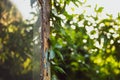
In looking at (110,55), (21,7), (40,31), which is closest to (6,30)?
(21,7)

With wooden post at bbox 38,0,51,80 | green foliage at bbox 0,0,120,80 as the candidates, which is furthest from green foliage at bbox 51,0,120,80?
wooden post at bbox 38,0,51,80

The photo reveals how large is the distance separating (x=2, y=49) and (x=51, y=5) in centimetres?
76

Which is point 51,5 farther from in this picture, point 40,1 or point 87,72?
point 87,72

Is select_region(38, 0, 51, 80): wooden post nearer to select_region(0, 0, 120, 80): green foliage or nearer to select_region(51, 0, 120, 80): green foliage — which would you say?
select_region(0, 0, 120, 80): green foliage

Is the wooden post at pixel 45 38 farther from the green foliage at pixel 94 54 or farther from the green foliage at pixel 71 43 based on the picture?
the green foliage at pixel 94 54

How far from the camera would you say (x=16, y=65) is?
6.38ft

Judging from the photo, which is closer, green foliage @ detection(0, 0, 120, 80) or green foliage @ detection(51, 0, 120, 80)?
green foliage @ detection(0, 0, 120, 80)

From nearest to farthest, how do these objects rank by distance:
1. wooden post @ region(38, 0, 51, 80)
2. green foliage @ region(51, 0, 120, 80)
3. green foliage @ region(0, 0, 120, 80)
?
wooden post @ region(38, 0, 51, 80) → green foliage @ region(0, 0, 120, 80) → green foliage @ region(51, 0, 120, 80)

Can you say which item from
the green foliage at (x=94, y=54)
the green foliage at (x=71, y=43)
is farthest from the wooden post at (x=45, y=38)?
the green foliage at (x=94, y=54)

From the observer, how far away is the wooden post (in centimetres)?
126

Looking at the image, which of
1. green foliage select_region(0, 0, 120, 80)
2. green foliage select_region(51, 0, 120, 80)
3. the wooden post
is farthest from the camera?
green foliage select_region(51, 0, 120, 80)

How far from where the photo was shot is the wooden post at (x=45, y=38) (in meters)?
1.26

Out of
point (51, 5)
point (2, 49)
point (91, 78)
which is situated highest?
point (51, 5)

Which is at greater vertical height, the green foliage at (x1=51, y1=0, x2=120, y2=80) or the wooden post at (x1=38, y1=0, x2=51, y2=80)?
the wooden post at (x1=38, y1=0, x2=51, y2=80)
